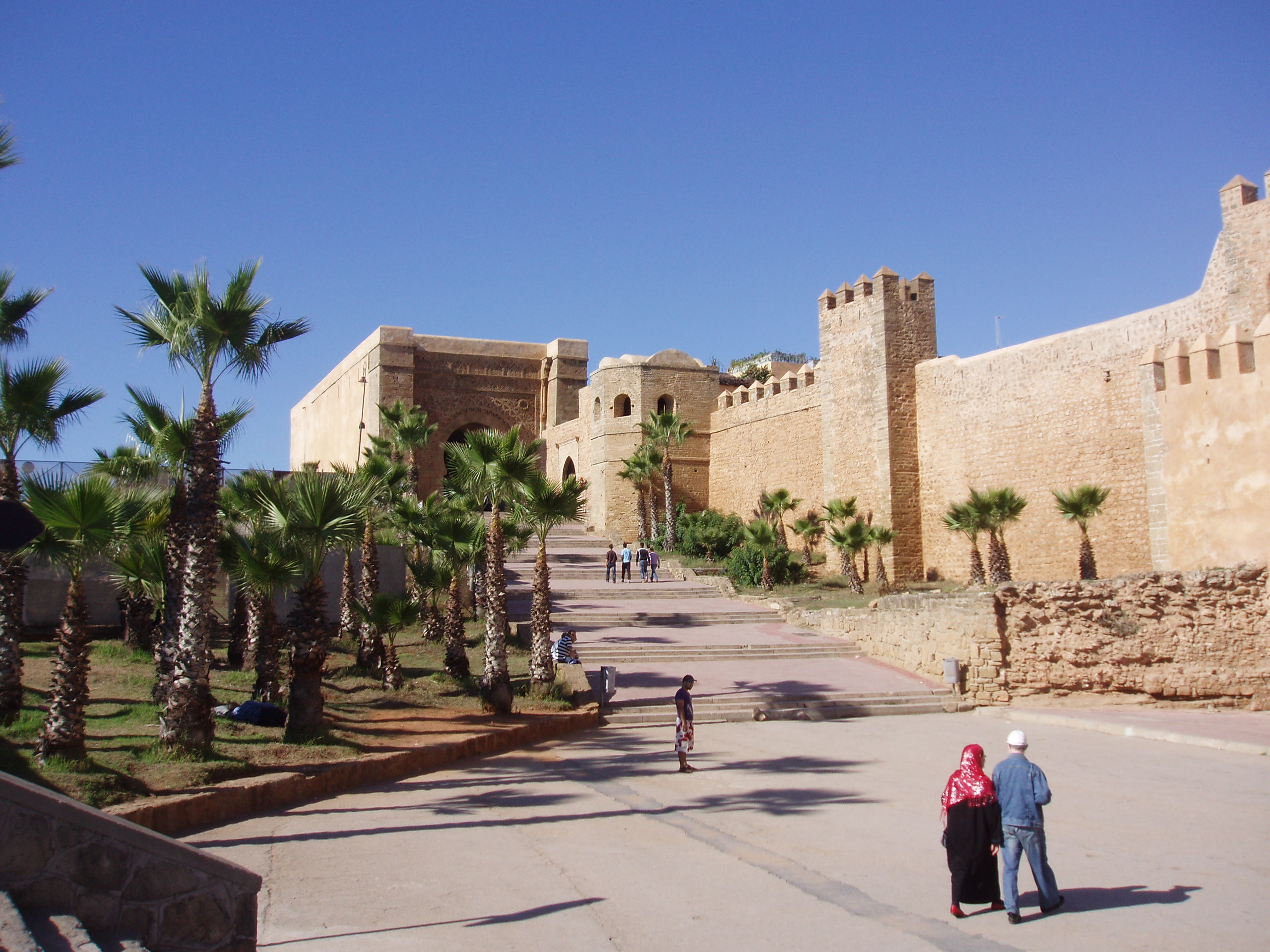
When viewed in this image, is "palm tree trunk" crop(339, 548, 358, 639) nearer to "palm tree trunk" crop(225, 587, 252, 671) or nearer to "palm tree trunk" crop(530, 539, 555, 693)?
"palm tree trunk" crop(225, 587, 252, 671)

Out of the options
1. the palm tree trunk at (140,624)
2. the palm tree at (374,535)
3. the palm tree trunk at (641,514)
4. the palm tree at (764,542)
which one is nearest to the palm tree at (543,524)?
the palm tree at (374,535)

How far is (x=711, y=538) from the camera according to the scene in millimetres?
27859

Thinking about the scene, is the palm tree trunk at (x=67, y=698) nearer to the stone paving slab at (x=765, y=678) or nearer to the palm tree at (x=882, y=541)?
the stone paving slab at (x=765, y=678)

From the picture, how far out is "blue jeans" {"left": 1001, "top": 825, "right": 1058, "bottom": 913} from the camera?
5.00 m

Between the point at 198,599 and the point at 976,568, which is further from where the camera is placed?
the point at 976,568

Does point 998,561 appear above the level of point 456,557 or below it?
below

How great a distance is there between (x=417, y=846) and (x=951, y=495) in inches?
720

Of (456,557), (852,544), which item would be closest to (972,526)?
(852,544)

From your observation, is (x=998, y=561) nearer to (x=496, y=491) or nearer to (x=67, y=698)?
(x=496, y=491)

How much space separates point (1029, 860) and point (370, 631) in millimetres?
11286

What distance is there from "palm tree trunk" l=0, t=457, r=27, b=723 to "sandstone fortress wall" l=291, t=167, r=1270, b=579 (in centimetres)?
1458

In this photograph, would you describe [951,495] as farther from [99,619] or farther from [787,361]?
[787,361]

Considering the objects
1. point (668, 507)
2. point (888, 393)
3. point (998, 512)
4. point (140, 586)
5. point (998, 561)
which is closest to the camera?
point (140, 586)

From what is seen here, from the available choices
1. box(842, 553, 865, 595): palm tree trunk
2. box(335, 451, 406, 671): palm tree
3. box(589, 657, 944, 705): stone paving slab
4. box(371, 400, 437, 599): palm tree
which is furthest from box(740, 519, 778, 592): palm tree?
box(335, 451, 406, 671): palm tree
